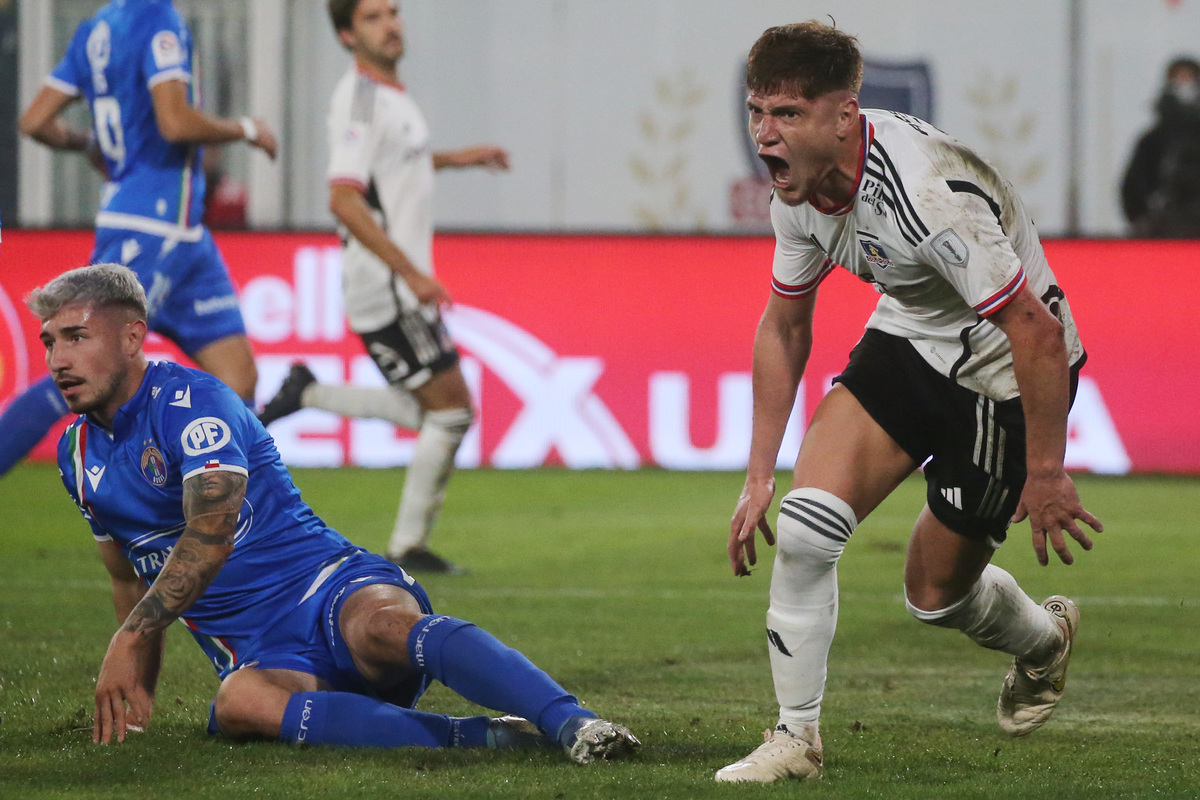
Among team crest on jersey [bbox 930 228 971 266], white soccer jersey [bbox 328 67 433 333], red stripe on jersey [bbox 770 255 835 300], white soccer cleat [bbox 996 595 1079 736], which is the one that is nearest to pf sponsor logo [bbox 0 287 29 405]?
white soccer jersey [bbox 328 67 433 333]

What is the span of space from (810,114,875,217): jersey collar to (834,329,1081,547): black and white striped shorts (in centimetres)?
49

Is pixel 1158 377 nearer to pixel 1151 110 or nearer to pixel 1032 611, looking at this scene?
pixel 1151 110

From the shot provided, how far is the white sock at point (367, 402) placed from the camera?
24.7ft

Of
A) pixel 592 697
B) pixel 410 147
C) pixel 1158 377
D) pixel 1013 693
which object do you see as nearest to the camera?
pixel 1013 693

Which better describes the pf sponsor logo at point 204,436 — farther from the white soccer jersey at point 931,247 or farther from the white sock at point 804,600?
the white soccer jersey at point 931,247

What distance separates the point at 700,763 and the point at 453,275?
7.63 meters

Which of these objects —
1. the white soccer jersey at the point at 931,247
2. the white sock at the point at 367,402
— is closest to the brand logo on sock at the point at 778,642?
the white soccer jersey at the point at 931,247

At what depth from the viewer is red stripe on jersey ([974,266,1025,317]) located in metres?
3.43

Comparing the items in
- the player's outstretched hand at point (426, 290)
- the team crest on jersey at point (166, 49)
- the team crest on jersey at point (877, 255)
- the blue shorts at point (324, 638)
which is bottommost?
the blue shorts at point (324, 638)

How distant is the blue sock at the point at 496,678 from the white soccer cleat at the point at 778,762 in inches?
13.6

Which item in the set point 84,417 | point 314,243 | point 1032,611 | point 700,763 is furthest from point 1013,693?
point 314,243

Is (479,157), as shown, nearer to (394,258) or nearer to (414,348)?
(394,258)

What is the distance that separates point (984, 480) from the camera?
4.02 m

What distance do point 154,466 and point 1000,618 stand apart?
2138 millimetres
